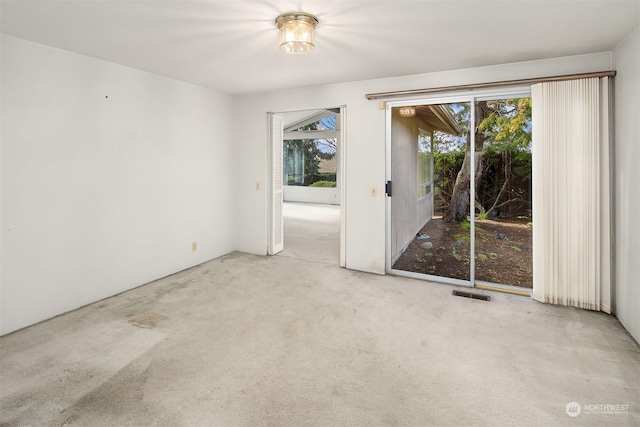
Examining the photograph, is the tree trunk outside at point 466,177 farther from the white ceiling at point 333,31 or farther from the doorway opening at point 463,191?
the white ceiling at point 333,31

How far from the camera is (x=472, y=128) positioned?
3.57 m

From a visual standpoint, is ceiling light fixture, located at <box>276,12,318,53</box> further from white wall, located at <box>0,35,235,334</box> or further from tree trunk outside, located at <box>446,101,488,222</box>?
tree trunk outside, located at <box>446,101,488,222</box>

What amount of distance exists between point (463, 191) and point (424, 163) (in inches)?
25.5

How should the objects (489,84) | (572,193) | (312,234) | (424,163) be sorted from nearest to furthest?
(572,193) → (489,84) → (424,163) → (312,234)

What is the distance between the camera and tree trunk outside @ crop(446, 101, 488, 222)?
3.58 m

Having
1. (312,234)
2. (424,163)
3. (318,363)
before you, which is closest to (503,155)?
(424,163)

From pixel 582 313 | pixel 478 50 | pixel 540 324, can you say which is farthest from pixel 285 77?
pixel 582 313

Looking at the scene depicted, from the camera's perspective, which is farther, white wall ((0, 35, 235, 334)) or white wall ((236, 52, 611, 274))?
white wall ((236, 52, 611, 274))

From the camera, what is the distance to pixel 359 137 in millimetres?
4082

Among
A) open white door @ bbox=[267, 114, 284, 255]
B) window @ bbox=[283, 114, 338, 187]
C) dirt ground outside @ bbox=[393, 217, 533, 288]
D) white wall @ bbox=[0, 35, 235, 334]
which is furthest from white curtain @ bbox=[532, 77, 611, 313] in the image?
window @ bbox=[283, 114, 338, 187]

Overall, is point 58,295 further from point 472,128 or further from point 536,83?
point 536,83

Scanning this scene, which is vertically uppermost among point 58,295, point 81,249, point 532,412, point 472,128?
point 472,128

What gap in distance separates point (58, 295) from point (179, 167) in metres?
1.81

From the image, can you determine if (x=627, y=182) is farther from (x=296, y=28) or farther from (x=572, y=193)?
(x=296, y=28)
